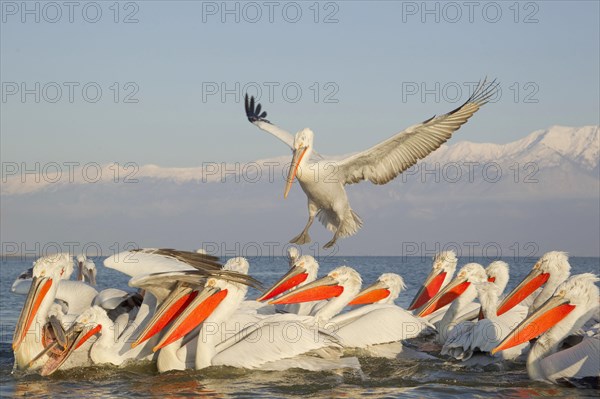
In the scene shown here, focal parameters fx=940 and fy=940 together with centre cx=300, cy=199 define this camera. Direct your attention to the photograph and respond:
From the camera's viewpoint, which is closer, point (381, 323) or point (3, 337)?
point (381, 323)

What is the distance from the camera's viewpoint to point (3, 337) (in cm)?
884

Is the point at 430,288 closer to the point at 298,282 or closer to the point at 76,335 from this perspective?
the point at 298,282

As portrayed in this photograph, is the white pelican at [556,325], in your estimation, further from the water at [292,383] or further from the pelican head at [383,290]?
the pelican head at [383,290]

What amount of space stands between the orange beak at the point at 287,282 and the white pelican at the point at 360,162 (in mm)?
514

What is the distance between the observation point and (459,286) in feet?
25.6

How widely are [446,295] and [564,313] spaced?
2.30 metres

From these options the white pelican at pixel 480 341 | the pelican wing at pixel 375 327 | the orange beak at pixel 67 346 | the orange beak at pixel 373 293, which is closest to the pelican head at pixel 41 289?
the orange beak at pixel 67 346

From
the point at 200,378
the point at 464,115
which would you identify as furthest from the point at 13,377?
the point at 464,115

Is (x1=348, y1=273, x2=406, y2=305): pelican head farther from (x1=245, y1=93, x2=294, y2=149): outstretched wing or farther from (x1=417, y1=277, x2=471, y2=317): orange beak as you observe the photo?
(x1=245, y1=93, x2=294, y2=149): outstretched wing

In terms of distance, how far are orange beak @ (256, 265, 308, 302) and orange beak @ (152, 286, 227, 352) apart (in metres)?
1.89

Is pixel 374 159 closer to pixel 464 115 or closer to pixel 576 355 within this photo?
pixel 464 115

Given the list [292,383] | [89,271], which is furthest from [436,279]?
[89,271]

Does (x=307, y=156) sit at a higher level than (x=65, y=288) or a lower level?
higher

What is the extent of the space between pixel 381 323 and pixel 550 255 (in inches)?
66.1
